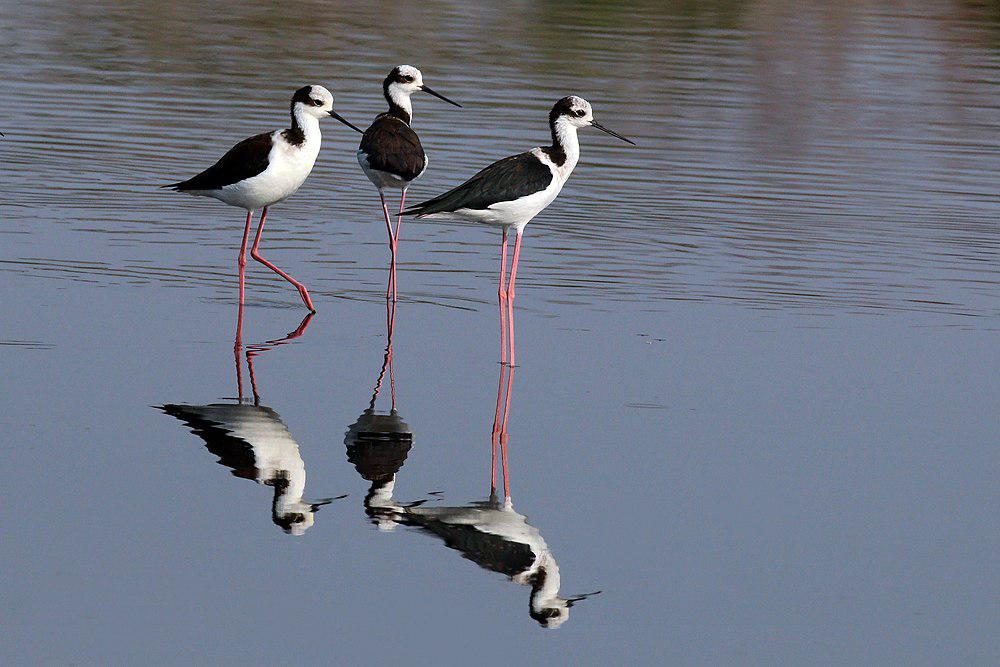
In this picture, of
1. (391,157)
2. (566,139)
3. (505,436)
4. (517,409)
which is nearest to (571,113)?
(566,139)

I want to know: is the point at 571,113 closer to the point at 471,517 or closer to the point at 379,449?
the point at 379,449

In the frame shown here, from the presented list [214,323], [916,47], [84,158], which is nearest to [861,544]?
[214,323]

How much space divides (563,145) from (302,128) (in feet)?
5.87

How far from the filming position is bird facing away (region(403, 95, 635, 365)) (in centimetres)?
941

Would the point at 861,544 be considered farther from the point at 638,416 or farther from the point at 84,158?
the point at 84,158

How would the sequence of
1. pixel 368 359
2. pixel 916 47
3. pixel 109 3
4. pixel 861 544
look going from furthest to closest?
pixel 109 3 → pixel 916 47 → pixel 368 359 → pixel 861 544

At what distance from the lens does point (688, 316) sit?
10180 mm

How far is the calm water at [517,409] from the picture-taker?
5555 millimetres

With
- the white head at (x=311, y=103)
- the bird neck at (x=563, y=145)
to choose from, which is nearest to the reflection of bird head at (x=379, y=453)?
the bird neck at (x=563, y=145)

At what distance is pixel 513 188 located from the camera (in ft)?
31.0

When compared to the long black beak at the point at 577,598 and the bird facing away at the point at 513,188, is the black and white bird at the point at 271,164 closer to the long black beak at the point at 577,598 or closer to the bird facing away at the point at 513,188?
the bird facing away at the point at 513,188

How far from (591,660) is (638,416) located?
9.20 ft

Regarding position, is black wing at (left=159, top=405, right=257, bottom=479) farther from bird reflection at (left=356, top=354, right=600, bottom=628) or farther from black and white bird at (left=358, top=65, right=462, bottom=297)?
black and white bird at (left=358, top=65, right=462, bottom=297)

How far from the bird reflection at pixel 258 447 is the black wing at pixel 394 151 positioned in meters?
2.99
